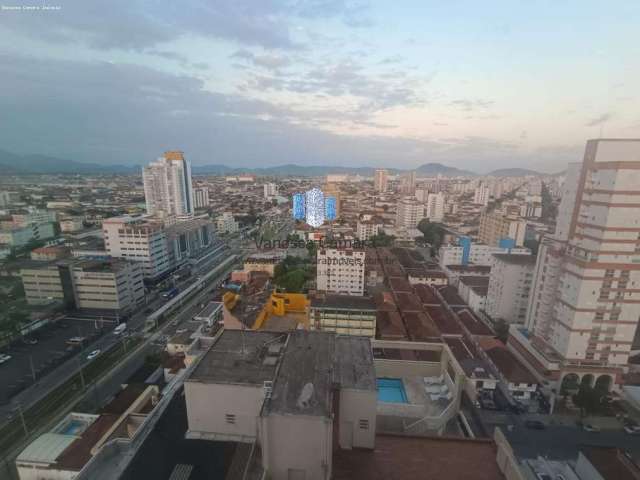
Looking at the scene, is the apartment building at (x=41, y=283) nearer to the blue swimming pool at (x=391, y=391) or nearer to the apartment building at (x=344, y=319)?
the apartment building at (x=344, y=319)

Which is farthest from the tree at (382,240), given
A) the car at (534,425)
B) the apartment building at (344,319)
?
the car at (534,425)

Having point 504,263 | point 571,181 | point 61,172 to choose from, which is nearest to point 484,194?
point 504,263

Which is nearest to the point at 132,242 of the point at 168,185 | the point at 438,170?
the point at 168,185

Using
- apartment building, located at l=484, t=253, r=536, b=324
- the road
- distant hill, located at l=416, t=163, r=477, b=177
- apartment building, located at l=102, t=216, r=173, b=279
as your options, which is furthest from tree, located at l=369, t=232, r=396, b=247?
distant hill, located at l=416, t=163, r=477, b=177

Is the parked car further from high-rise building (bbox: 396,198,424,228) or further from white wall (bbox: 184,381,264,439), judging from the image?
high-rise building (bbox: 396,198,424,228)

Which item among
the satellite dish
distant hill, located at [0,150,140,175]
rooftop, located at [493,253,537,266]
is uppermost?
distant hill, located at [0,150,140,175]

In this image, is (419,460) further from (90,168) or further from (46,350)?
(90,168)

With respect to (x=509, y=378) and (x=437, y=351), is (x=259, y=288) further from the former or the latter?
(x=509, y=378)
